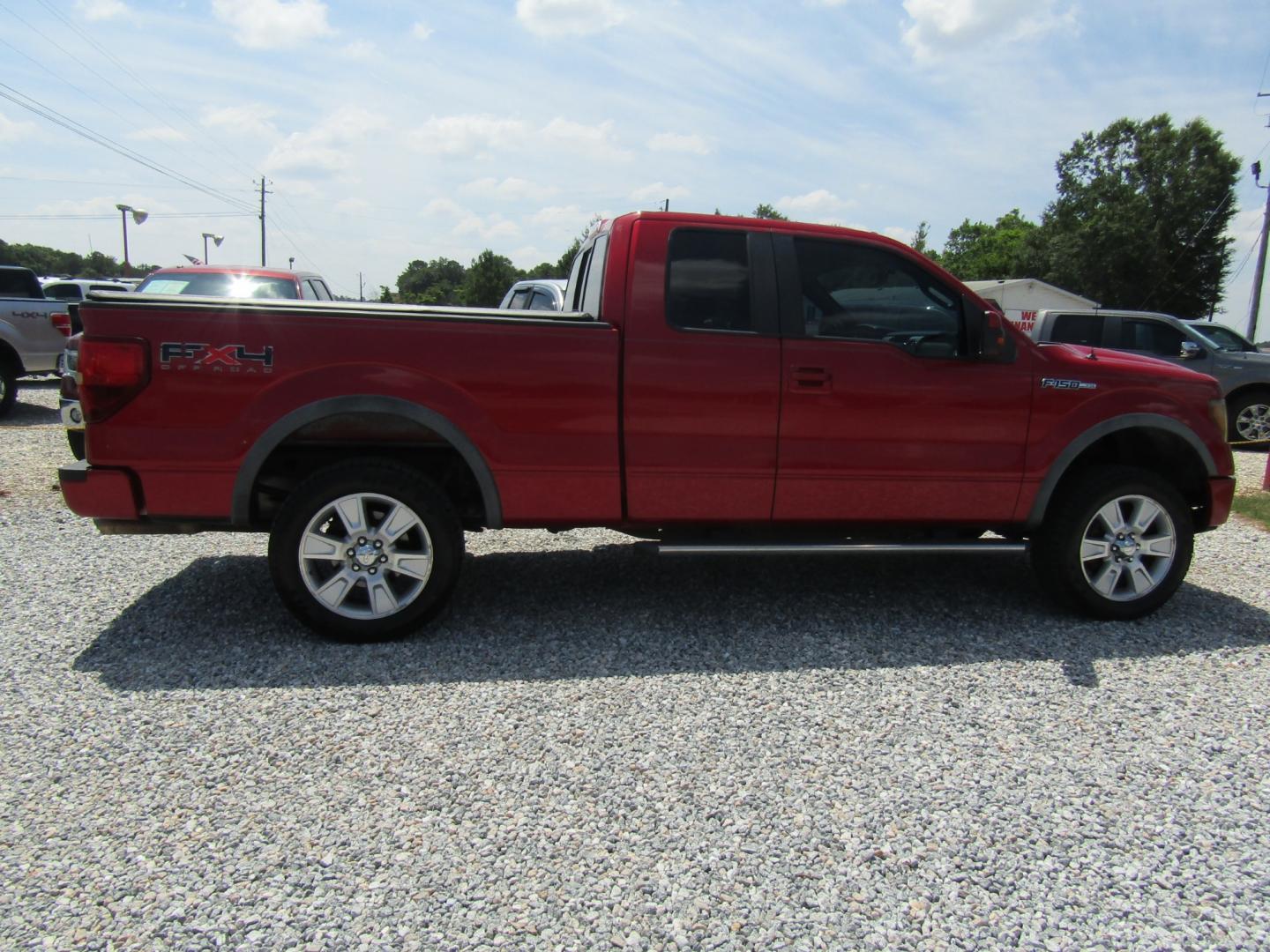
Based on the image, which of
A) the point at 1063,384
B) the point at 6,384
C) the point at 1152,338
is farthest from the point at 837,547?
the point at 6,384

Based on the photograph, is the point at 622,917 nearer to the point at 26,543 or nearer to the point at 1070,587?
the point at 1070,587

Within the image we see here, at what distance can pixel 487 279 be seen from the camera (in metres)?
72.0

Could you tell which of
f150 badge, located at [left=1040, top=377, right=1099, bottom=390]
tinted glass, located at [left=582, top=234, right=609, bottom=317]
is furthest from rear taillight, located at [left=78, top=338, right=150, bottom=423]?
→ f150 badge, located at [left=1040, top=377, right=1099, bottom=390]

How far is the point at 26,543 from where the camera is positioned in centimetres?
566

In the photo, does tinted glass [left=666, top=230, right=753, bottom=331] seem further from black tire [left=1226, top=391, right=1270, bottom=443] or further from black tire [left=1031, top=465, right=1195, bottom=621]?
black tire [left=1226, top=391, right=1270, bottom=443]

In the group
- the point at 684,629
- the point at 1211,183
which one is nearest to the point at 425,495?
the point at 684,629

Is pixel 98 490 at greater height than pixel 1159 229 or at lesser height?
lesser

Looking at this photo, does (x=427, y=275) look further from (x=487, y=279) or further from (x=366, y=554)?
(x=366, y=554)

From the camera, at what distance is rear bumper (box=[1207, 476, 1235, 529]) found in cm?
468

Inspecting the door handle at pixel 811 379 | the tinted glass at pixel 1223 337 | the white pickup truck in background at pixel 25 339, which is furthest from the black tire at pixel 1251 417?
the white pickup truck in background at pixel 25 339

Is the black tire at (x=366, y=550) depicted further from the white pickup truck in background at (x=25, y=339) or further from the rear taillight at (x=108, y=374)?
the white pickup truck in background at (x=25, y=339)

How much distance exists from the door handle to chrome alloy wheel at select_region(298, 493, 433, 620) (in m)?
1.88

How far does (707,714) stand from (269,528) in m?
2.24

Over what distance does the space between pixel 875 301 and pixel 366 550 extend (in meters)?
2.76
